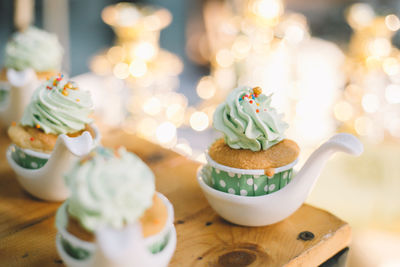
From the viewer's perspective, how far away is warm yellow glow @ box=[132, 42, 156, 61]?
255 cm

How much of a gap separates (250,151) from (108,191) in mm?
392

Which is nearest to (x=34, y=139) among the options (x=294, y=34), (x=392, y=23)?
(x=294, y=34)

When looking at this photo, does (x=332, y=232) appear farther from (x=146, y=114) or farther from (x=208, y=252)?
(x=146, y=114)

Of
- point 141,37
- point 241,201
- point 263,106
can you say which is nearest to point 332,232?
point 241,201

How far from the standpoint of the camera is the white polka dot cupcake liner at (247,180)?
98 centimetres

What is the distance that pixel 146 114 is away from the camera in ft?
9.26

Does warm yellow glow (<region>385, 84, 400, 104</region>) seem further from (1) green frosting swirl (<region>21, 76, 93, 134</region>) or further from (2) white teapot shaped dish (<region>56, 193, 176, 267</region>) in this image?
(2) white teapot shaped dish (<region>56, 193, 176, 267</region>)

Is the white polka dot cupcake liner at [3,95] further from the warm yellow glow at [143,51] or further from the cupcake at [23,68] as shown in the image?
the warm yellow glow at [143,51]

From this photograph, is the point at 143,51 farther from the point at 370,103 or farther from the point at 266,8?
the point at 370,103

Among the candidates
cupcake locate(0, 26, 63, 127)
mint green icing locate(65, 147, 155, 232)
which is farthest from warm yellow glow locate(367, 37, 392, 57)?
mint green icing locate(65, 147, 155, 232)

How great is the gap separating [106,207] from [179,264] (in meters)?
0.26

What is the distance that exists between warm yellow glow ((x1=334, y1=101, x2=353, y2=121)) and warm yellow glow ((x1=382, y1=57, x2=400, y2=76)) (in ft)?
1.12

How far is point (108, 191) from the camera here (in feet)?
2.31

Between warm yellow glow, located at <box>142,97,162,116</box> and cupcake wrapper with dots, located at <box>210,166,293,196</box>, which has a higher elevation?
cupcake wrapper with dots, located at <box>210,166,293,196</box>
